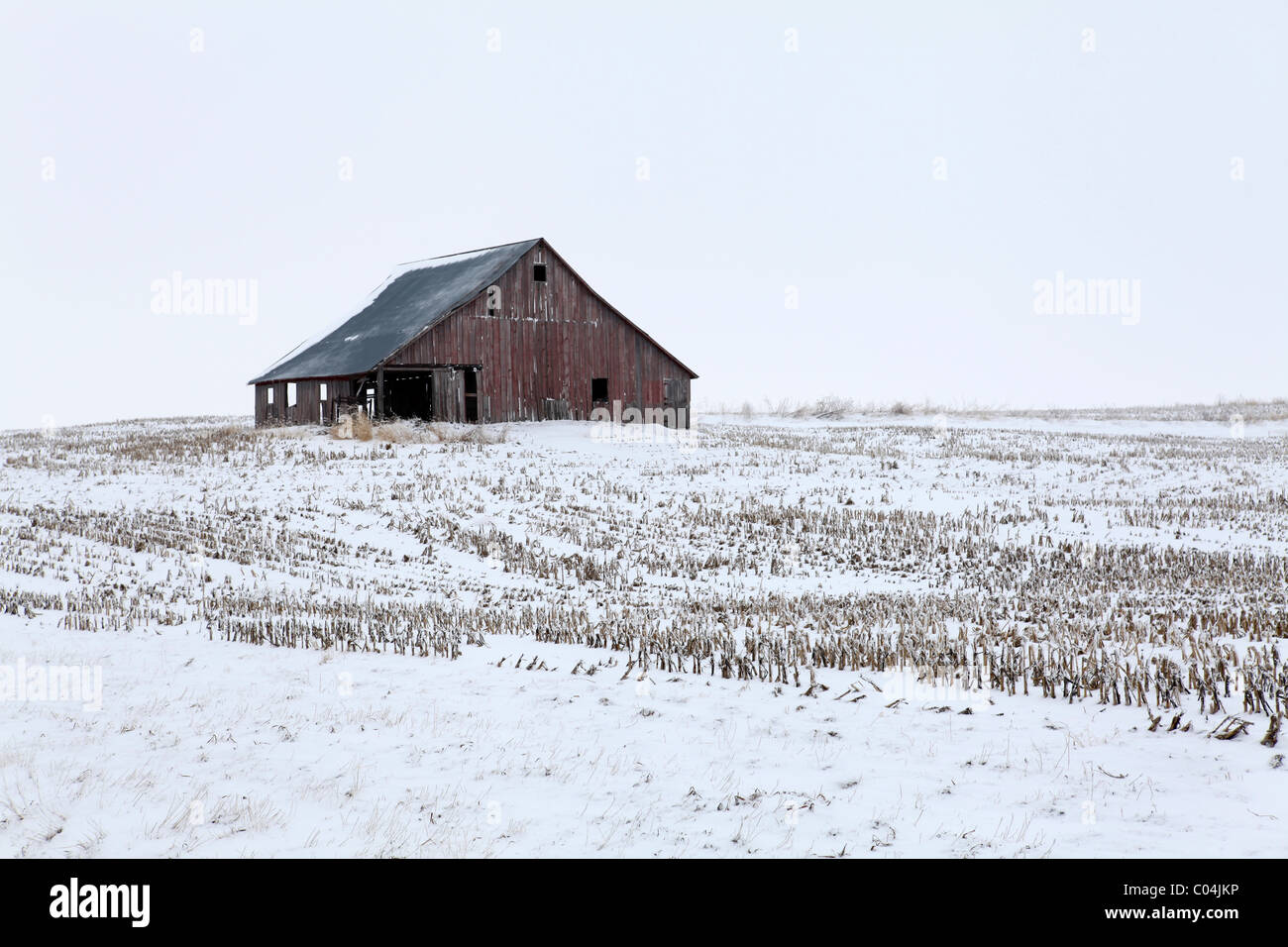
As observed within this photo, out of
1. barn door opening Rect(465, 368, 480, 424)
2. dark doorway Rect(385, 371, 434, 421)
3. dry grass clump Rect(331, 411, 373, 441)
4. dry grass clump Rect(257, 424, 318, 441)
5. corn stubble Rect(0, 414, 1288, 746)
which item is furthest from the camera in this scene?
dark doorway Rect(385, 371, 434, 421)

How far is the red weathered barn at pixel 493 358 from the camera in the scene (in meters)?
37.6

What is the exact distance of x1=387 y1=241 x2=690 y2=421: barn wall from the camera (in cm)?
3772

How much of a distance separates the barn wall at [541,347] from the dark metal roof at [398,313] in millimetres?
694

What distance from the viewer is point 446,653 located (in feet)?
34.7

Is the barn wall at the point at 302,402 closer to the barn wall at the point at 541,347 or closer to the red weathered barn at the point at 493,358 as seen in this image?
the red weathered barn at the point at 493,358

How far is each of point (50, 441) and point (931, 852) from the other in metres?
42.8

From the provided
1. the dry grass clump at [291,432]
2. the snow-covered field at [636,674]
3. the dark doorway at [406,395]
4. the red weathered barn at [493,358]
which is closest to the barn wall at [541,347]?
the red weathered barn at [493,358]

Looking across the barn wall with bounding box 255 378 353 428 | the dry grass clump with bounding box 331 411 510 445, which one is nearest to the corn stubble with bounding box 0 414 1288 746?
the dry grass clump with bounding box 331 411 510 445

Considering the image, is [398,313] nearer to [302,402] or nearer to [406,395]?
[406,395]

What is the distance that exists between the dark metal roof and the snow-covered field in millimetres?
14568

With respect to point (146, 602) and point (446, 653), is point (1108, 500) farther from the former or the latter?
point (146, 602)

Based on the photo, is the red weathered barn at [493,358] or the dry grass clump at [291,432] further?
the red weathered barn at [493,358]

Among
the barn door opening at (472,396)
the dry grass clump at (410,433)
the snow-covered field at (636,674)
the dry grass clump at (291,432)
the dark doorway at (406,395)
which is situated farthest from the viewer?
the dark doorway at (406,395)

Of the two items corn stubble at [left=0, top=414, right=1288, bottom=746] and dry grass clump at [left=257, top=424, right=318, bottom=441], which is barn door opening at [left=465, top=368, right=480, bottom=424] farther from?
dry grass clump at [left=257, top=424, right=318, bottom=441]
